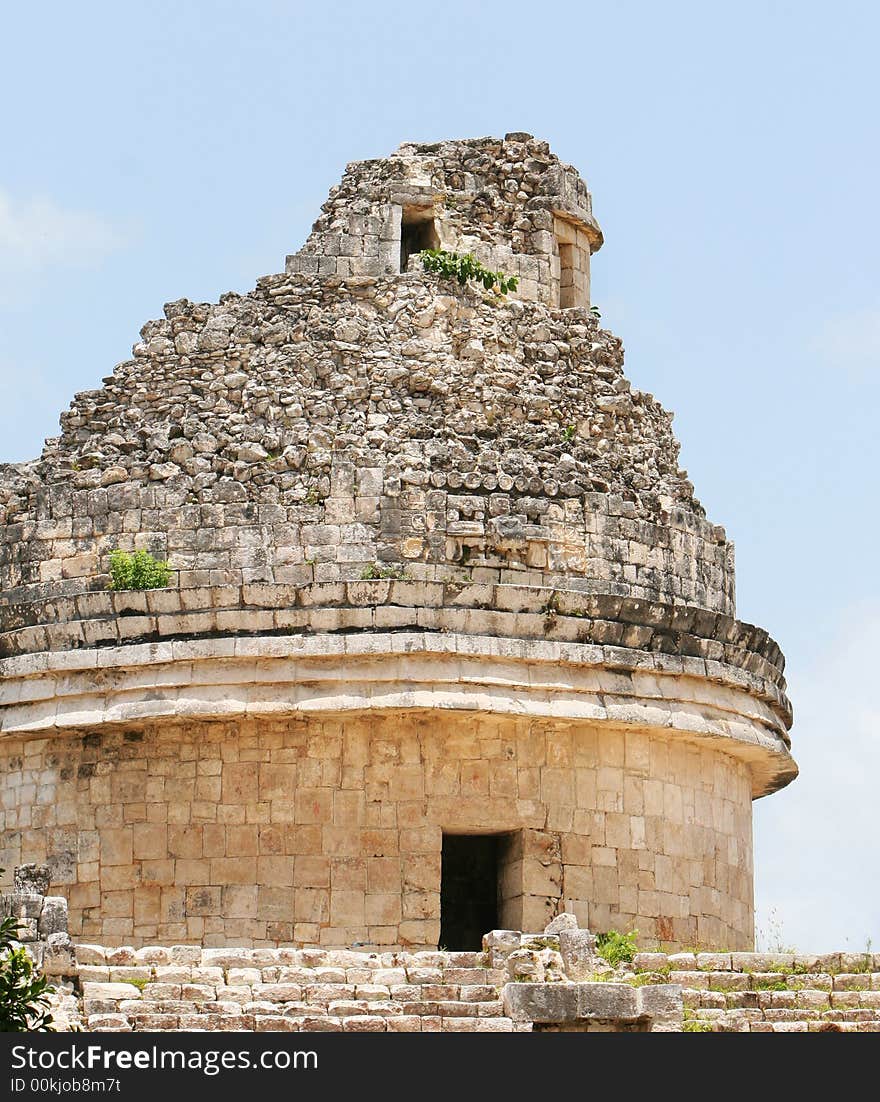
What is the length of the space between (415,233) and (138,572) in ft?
16.0

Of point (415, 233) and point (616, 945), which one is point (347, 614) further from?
point (415, 233)

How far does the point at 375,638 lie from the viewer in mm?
18000

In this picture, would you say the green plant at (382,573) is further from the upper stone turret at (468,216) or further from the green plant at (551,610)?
the upper stone turret at (468,216)

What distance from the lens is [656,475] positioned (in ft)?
67.3

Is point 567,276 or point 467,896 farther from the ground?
point 567,276

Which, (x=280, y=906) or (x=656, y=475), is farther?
(x=656, y=475)

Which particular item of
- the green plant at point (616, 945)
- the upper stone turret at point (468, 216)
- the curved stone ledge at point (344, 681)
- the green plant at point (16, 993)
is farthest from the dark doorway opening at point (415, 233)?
the green plant at point (16, 993)

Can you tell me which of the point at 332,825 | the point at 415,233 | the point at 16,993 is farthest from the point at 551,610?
the point at 16,993

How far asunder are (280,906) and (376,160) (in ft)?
25.3

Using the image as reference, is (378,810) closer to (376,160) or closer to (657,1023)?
(657,1023)

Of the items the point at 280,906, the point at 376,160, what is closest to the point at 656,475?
the point at 376,160

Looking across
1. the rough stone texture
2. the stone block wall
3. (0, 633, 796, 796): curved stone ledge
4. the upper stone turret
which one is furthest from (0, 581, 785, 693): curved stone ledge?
the upper stone turret

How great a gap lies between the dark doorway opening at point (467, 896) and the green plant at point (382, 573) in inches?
125

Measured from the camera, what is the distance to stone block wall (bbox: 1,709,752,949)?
1781 centimetres
